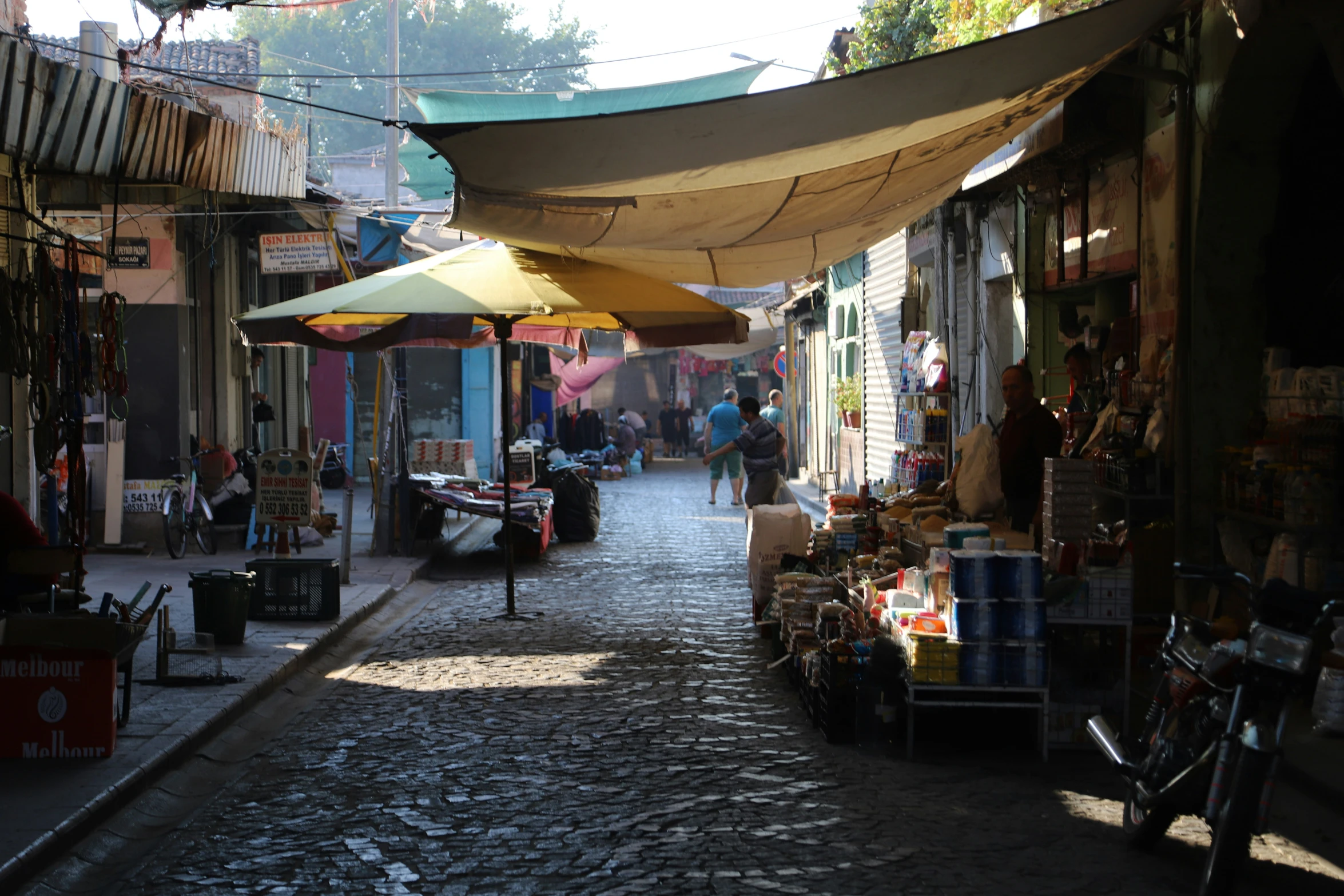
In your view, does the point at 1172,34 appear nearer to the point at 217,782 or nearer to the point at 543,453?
the point at 217,782

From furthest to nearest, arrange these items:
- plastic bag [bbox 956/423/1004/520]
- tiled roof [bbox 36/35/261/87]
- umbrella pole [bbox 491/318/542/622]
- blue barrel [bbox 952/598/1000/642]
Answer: tiled roof [bbox 36/35/261/87], umbrella pole [bbox 491/318/542/622], plastic bag [bbox 956/423/1004/520], blue barrel [bbox 952/598/1000/642]

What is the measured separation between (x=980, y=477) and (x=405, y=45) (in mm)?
54767

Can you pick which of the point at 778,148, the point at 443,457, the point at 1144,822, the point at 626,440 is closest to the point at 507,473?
the point at 778,148

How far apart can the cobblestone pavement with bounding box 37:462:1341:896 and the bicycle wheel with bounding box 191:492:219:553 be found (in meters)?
6.11

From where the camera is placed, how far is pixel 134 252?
14.0 meters

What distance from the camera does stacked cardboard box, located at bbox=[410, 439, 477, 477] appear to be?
20219mm

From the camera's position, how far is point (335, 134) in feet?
199

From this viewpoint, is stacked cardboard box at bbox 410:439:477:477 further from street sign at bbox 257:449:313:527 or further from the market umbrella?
street sign at bbox 257:449:313:527

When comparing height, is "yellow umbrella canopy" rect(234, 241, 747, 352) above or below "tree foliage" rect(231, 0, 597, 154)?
below

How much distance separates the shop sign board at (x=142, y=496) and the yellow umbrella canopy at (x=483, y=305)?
3503 mm

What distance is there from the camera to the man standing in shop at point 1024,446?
905cm

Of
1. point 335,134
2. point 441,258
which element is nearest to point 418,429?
point 441,258

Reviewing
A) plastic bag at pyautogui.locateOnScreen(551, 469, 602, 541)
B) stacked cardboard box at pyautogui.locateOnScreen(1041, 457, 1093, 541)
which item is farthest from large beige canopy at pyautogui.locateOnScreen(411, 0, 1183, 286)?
plastic bag at pyautogui.locateOnScreen(551, 469, 602, 541)

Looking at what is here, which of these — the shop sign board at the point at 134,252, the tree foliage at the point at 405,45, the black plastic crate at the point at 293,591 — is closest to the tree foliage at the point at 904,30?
the black plastic crate at the point at 293,591
